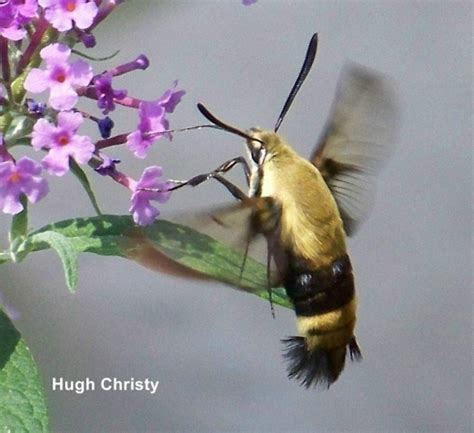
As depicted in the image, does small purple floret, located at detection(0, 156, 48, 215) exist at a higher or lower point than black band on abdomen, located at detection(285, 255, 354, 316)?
higher

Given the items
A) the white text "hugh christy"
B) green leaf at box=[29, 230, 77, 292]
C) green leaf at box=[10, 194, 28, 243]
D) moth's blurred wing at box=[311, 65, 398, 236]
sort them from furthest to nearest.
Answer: the white text "hugh christy" < moth's blurred wing at box=[311, 65, 398, 236] < green leaf at box=[10, 194, 28, 243] < green leaf at box=[29, 230, 77, 292]

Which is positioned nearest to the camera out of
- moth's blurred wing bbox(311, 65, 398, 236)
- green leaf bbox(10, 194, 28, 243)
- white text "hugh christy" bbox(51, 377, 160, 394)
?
green leaf bbox(10, 194, 28, 243)

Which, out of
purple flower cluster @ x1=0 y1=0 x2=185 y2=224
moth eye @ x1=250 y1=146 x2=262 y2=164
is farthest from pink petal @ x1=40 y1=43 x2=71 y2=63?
moth eye @ x1=250 y1=146 x2=262 y2=164

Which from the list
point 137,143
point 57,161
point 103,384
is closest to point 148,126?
point 137,143

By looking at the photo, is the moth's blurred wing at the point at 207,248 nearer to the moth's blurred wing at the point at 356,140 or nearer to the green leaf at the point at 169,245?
the green leaf at the point at 169,245

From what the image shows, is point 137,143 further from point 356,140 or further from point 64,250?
point 356,140

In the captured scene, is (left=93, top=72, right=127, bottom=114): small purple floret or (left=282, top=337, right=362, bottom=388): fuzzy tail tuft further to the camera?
(left=282, top=337, right=362, bottom=388): fuzzy tail tuft

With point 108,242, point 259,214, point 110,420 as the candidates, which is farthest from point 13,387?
point 110,420

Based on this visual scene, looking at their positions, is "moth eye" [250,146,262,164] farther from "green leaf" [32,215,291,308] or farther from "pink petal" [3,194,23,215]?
"pink petal" [3,194,23,215]
